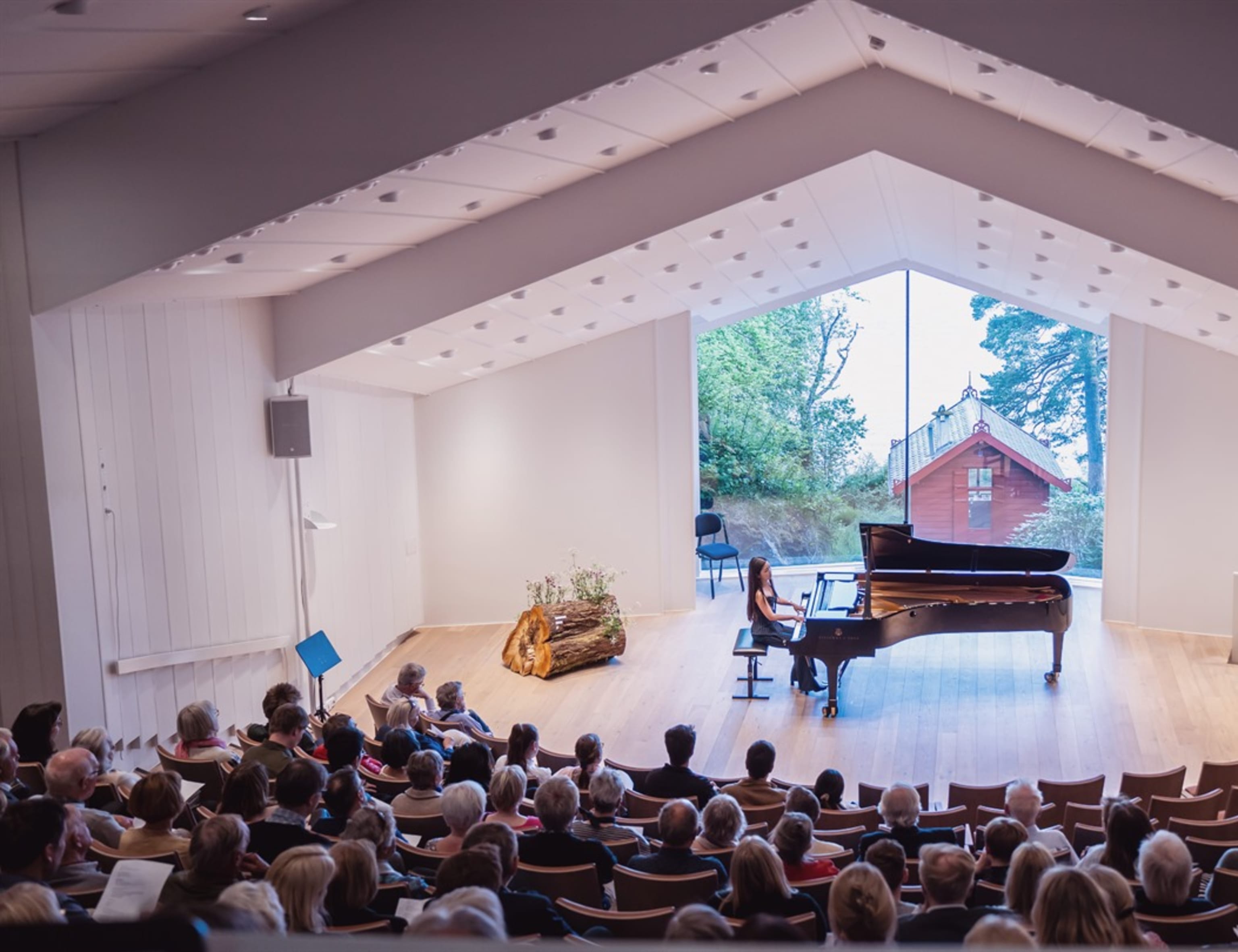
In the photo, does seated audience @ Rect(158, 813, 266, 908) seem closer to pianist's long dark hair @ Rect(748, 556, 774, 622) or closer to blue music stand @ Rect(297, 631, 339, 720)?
blue music stand @ Rect(297, 631, 339, 720)

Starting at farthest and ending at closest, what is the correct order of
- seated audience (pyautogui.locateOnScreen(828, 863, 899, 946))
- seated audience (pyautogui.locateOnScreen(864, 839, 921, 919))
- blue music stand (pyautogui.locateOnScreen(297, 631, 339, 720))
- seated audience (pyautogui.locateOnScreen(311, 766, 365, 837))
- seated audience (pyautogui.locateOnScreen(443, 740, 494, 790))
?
blue music stand (pyautogui.locateOnScreen(297, 631, 339, 720)), seated audience (pyautogui.locateOnScreen(443, 740, 494, 790)), seated audience (pyautogui.locateOnScreen(311, 766, 365, 837)), seated audience (pyautogui.locateOnScreen(864, 839, 921, 919)), seated audience (pyautogui.locateOnScreen(828, 863, 899, 946))

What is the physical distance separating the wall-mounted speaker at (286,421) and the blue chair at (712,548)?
5.74 m

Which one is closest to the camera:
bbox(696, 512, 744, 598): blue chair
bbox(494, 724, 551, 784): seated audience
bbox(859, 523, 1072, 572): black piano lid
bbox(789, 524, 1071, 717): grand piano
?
bbox(494, 724, 551, 784): seated audience

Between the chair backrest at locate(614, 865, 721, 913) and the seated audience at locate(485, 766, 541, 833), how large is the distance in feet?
2.95

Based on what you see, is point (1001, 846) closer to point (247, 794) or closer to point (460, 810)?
point (460, 810)

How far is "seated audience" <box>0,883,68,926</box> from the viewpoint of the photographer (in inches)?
89.8

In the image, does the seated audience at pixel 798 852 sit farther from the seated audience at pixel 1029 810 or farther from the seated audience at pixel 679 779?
the seated audience at pixel 679 779

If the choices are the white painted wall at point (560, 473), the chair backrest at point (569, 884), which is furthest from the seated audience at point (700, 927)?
the white painted wall at point (560, 473)

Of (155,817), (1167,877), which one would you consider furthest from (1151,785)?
(155,817)

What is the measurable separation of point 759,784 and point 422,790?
1703 millimetres

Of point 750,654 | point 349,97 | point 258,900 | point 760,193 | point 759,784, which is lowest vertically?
point 750,654

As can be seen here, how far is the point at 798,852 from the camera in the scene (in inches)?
173

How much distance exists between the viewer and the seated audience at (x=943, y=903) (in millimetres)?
3434

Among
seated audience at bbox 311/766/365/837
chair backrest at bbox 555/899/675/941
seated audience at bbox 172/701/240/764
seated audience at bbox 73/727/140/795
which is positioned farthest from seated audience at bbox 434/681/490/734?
chair backrest at bbox 555/899/675/941
